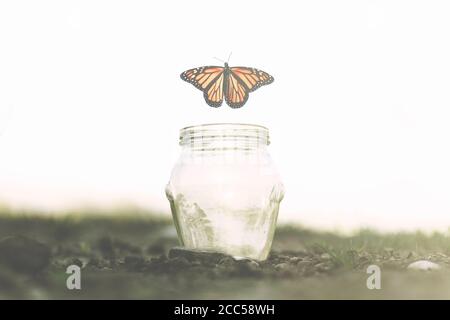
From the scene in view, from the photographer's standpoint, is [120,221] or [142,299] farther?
[120,221]

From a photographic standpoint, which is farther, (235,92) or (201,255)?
(235,92)

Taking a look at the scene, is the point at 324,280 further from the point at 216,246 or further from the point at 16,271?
the point at 16,271

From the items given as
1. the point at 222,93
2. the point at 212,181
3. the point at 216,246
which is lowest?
the point at 216,246

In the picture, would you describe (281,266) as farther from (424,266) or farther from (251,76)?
(251,76)

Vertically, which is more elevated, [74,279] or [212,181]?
[212,181]

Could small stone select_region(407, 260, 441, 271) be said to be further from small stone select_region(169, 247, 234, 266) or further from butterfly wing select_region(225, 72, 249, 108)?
butterfly wing select_region(225, 72, 249, 108)

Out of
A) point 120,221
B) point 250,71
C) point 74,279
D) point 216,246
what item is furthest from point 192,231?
point 250,71

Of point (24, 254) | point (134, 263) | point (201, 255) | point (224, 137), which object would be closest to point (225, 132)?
point (224, 137)
